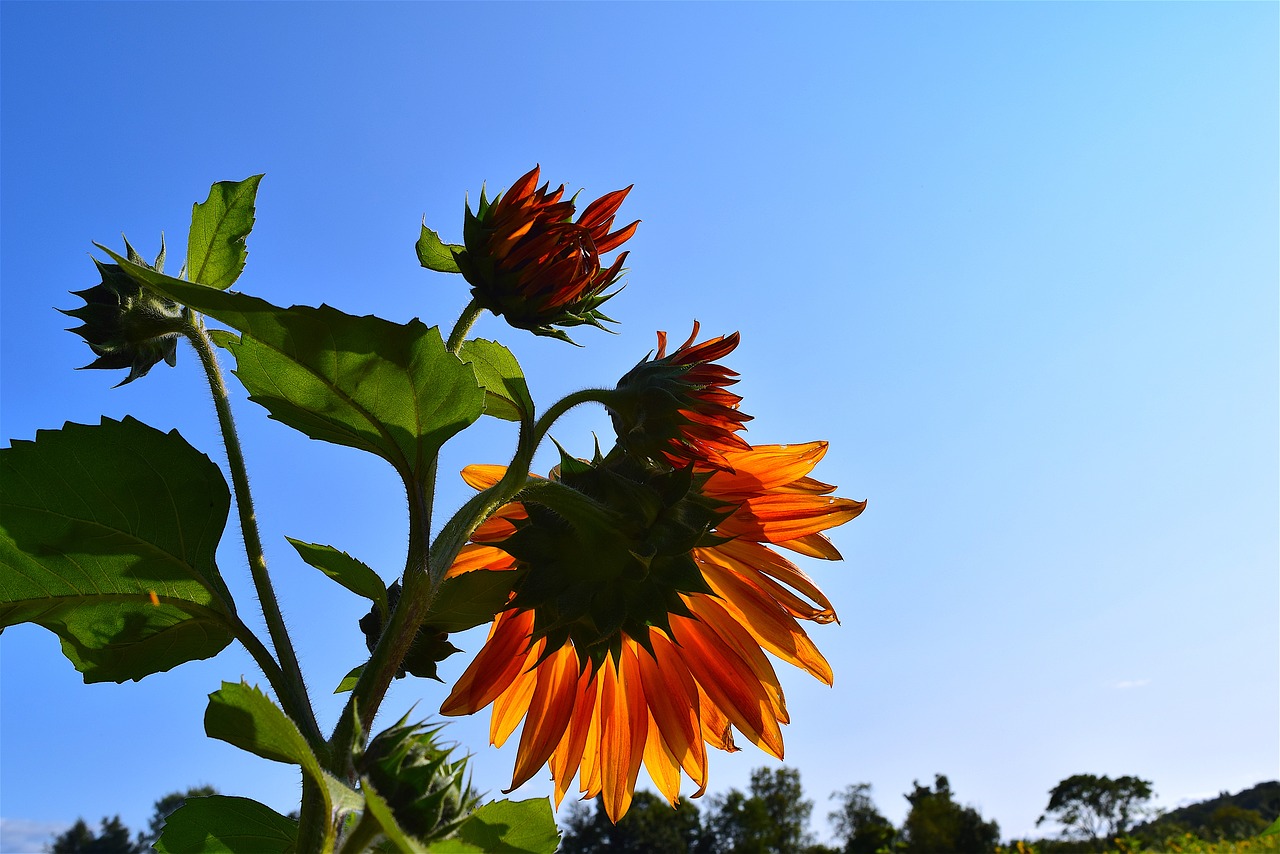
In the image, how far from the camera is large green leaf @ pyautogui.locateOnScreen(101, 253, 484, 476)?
2.95ft

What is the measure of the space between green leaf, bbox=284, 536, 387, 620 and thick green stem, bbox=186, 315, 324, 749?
0.07 meters

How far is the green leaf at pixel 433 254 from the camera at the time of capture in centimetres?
132

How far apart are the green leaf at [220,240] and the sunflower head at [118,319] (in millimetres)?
69

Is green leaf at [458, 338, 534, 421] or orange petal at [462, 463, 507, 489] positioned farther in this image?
orange petal at [462, 463, 507, 489]

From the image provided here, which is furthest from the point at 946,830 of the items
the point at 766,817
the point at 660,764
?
the point at 660,764

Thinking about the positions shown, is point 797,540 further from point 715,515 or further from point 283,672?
point 283,672

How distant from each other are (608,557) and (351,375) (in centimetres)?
35

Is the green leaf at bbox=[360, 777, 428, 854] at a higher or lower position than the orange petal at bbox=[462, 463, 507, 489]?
lower

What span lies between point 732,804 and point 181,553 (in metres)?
41.4

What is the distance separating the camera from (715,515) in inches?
45.3

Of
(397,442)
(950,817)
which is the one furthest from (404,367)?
(950,817)

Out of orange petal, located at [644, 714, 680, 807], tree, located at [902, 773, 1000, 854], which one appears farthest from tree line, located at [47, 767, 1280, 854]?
orange petal, located at [644, 714, 680, 807]

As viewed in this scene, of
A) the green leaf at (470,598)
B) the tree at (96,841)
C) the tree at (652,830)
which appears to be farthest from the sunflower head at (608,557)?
the tree at (96,841)

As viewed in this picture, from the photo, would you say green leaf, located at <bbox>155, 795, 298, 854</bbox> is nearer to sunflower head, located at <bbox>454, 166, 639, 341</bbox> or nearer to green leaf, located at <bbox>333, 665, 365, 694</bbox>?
green leaf, located at <bbox>333, 665, 365, 694</bbox>
